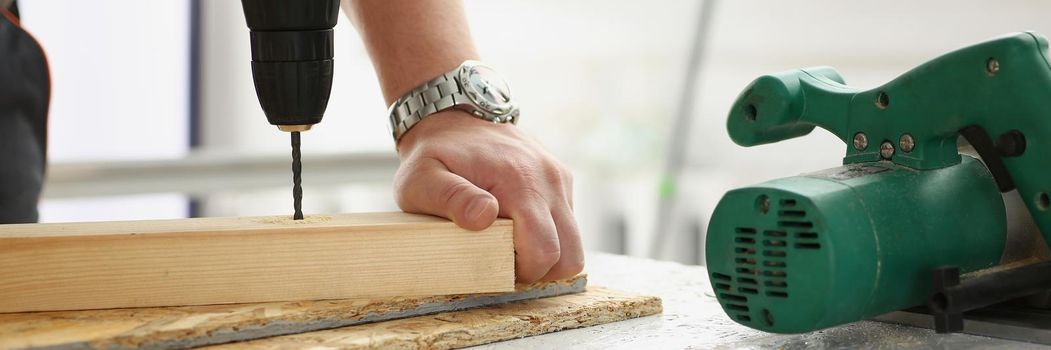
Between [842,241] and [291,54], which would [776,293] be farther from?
[291,54]

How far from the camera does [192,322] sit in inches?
34.6

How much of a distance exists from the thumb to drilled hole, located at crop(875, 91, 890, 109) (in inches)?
15.0

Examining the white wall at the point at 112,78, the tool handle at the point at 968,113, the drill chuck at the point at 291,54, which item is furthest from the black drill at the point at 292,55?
the white wall at the point at 112,78

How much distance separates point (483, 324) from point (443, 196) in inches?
6.0

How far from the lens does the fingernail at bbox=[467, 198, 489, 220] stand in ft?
3.24

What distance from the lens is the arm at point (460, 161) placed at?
1029 millimetres

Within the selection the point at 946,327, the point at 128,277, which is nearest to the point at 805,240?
the point at 946,327

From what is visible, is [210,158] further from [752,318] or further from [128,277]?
[752,318]

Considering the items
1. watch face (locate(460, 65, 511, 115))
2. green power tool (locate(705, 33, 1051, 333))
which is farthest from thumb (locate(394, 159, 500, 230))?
green power tool (locate(705, 33, 1051, 333))

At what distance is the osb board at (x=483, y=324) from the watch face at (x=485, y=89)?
0.24 meters

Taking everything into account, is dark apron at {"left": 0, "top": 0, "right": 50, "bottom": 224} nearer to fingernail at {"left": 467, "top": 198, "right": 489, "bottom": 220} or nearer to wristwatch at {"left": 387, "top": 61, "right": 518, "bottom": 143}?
wristwatch at {"left": 387, "top": 61, "right": 518, "bottom": 143}

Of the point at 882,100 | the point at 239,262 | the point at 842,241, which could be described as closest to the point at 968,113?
the point at 882,100

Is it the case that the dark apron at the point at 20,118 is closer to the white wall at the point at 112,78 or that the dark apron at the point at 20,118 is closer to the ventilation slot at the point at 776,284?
the ventilation slot at the point at 776,284

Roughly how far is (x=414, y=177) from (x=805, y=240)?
0.46m
